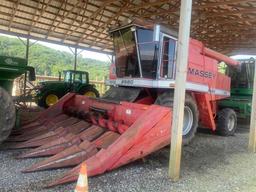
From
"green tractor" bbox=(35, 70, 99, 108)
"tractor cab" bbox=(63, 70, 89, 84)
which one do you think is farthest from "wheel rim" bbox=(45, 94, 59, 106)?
"tractor cab" bbox=(63, 70, 89, 84)

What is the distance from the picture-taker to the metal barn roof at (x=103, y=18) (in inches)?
475

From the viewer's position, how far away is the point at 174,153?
4.13 m

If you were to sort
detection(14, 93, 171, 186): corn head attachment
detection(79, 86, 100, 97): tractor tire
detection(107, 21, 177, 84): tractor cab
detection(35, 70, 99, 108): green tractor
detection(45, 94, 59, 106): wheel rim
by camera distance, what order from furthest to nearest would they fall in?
detection(79, 86, 100, 97): tractor tire
detection(45, 94, 59, 106): wheel rim
detection(35, 70, 99, 108): green tractor
detection(107, 21, 177, 84): tractor cab
detection(14, 93, 171, 186): corn head attachment

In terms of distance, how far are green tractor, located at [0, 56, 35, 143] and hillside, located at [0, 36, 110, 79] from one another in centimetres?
2427

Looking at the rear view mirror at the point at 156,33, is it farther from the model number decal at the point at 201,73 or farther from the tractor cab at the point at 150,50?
the model number decal at the point at 201,73

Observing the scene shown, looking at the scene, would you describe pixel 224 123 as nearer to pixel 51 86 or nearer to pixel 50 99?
pixel 50 99

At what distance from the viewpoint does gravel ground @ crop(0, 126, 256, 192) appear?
365cm

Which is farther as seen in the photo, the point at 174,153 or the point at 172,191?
the point at 174,153

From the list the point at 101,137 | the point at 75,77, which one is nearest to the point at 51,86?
the point at 75,77

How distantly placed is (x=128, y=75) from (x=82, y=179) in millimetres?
4420

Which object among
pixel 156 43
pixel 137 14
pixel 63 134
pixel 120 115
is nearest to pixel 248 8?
pixel 137 14

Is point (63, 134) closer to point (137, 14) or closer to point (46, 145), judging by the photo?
point (46, 145)

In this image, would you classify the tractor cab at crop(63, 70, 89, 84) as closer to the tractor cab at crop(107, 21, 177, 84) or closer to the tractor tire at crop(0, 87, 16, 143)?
the tractor cab at crop(107, 21, 177, 84)

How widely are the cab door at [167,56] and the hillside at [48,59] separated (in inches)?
944
